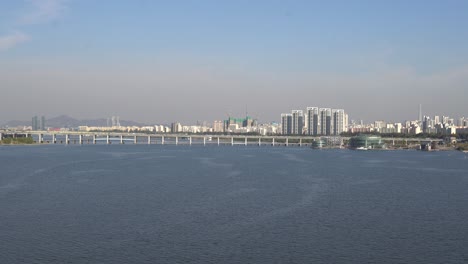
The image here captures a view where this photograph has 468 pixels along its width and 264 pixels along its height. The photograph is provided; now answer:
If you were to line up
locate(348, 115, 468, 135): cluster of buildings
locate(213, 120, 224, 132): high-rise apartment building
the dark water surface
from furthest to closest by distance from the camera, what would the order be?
1. locate(213, 120, 224, 132): high-rise apartment building
2. locate(348, 115, 468, 135): cluster of buildings
3. the dark water surface

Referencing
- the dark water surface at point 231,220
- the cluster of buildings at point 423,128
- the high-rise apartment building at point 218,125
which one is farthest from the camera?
the high-rise apartment building at point 218,125

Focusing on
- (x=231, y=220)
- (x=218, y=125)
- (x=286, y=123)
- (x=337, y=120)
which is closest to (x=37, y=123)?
(x=218, y=125)

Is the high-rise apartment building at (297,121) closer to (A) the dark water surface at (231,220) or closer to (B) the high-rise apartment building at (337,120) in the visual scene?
(B) the high-rise apartment building at (337,120)

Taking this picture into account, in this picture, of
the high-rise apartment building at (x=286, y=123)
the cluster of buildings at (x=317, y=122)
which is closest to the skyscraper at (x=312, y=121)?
the cluster of buildings at (x=317, y=122)

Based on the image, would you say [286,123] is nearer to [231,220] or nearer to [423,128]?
[423,128]

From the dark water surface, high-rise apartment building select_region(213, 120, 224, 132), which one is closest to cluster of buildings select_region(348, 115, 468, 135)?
high-rise apartment building select_region(213, 120, 224, 132)

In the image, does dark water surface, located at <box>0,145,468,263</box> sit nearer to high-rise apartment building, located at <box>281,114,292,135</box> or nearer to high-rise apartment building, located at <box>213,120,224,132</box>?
high-rise apartment building, located at <box>281,114,292,135</box>
